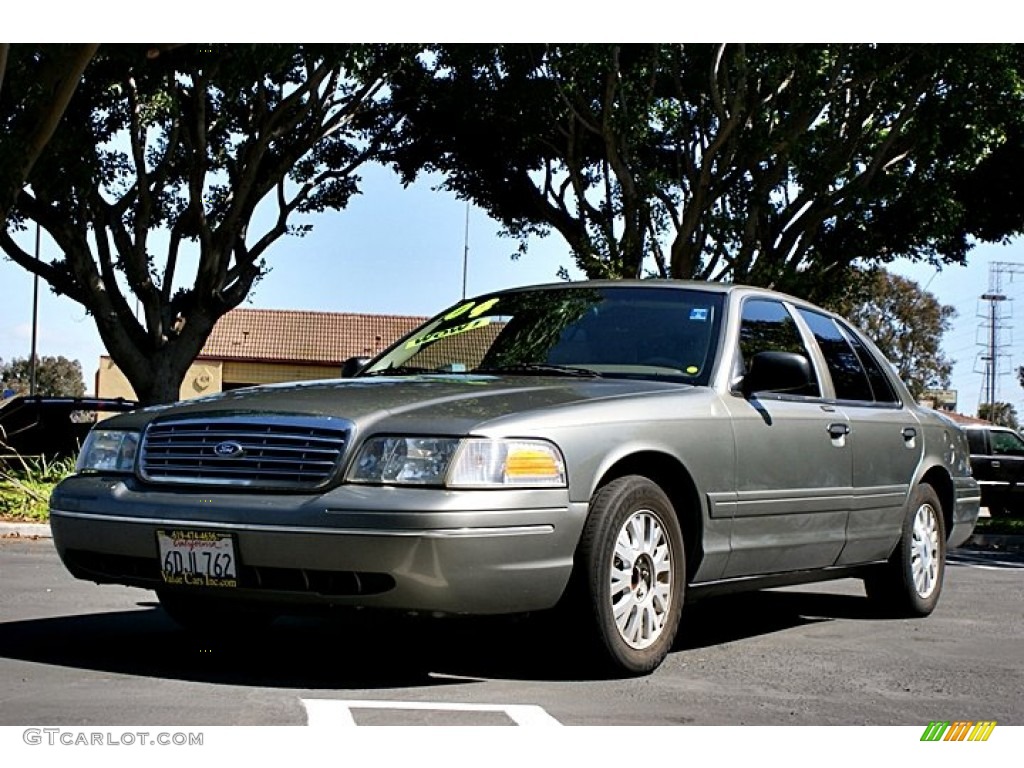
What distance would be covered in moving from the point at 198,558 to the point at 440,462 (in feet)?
3.20

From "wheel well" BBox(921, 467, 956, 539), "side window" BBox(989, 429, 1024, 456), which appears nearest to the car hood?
"wheel well" BBox(921, 467, 956, 539)

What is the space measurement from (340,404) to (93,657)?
4.66 feet

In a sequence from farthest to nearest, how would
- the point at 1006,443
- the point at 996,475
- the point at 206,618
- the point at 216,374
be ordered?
the point at 216,374
the point at 1006,443
the point at 996,475
the point at 206,618

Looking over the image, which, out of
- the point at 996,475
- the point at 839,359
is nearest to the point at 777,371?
the point at 839,359

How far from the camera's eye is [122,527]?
5797 millimetres

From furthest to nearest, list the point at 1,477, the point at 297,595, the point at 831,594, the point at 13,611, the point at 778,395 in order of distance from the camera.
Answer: the point at 1,477
the point at 831,594
the point at 13,611
the point at 778,395
the point at 297,595

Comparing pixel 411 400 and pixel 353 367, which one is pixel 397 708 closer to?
pixel 411 400

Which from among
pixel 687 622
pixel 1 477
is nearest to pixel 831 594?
pixel 687 622

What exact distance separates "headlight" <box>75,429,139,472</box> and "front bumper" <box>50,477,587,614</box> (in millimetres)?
412

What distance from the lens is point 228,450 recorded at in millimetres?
5688

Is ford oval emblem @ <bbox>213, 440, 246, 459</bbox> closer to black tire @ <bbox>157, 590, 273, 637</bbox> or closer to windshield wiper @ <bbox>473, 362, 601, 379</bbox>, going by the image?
black tire @ <bbox>157, 590, 273, 637</bbox>

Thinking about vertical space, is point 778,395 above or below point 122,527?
above

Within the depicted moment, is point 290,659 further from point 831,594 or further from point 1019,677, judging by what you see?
point 831,594
